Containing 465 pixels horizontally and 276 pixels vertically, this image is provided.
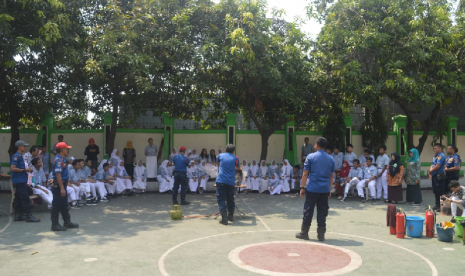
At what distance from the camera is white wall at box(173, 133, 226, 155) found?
55.7 feet

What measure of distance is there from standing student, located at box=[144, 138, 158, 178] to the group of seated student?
11.2ft

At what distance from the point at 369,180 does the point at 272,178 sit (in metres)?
3.58

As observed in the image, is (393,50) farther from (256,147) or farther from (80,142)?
(80,142)

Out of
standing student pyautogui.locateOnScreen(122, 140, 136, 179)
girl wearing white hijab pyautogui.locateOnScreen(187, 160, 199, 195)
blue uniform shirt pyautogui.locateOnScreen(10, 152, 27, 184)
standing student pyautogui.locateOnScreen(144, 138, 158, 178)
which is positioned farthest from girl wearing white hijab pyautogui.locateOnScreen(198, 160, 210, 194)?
blue uniform shirt pyautogui.locateOnScreen(10, 152, 27, 184)

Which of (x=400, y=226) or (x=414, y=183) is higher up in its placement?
(x=414, y=183)

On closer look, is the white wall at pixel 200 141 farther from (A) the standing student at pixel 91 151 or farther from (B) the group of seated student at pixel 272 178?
(A) the standing student at pixel 91 151

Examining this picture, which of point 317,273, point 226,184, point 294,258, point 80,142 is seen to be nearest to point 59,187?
point 226,184

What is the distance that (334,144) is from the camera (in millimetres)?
17078

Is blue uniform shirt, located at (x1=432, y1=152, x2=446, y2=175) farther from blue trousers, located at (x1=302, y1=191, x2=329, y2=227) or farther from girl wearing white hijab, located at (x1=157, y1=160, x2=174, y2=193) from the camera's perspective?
girl wearing white hijab, located at (x1=157, y1=160, x2=174, y2=193)

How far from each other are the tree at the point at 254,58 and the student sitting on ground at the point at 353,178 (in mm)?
2760

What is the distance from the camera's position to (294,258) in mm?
6809

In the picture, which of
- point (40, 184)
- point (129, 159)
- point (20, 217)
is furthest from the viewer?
point (129, 159)

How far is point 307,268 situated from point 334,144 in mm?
11331

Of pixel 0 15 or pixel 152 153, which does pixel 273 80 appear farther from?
pixel 0 15
